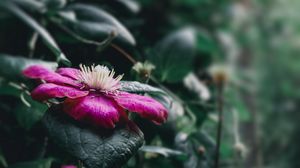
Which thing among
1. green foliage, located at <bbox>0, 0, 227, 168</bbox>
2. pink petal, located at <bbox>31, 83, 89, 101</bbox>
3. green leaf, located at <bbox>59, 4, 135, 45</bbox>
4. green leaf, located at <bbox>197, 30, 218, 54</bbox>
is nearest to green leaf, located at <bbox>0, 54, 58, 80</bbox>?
green foliage, located at <bbox>0, 0, 227, 168</bbox>

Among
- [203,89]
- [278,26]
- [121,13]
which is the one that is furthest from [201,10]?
[278,26]

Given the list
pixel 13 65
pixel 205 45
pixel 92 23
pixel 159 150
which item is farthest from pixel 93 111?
pixel 205 45

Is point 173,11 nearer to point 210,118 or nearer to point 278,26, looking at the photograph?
point 210,118

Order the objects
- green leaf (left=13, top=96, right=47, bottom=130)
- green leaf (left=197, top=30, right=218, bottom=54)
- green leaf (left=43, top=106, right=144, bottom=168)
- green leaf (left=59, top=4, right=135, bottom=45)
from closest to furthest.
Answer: green leaf (left=43, top=106, right=144, bottom=168) → green leaf (left=13, top=96, right=47, bottom=130) → green leaf (left=59, top=4, right=135, bottom=45) → green leaf (left=197, top=30, right=218, bottom=54)

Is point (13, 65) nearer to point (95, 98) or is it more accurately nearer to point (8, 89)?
point (8, 89)

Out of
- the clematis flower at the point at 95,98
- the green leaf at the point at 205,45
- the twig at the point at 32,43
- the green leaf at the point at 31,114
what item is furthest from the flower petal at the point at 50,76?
the green leaf at the point at 205,45

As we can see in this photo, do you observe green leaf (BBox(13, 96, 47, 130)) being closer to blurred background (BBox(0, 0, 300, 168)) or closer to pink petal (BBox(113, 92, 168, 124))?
blurred background (BBox(0, 0, 300, 168))

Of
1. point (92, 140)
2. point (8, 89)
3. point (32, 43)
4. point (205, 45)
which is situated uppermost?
point (205, 45)

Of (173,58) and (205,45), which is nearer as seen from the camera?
(173,58)
